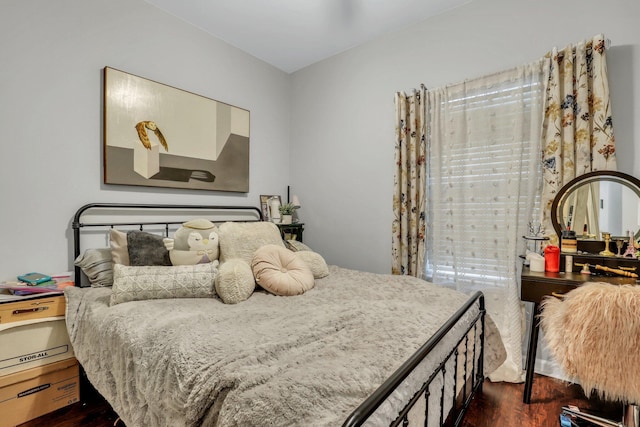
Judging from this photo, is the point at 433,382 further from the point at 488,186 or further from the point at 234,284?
the point at 488,186

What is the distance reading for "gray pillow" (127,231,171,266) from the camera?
1.97 m

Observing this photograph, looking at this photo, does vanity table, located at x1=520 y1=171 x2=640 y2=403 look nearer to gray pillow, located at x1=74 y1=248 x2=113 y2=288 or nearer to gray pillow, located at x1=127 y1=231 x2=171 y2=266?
gray pillow, located at x1=127 y1=231 x2=171 y2=266

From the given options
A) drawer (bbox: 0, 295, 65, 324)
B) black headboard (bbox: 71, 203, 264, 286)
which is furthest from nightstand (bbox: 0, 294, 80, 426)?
black headboard (bbox: 71, 203, 264, 286)

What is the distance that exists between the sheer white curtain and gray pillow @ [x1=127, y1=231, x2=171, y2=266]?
6.63ft

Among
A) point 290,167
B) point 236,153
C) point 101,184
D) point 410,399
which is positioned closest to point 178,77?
point 236,153

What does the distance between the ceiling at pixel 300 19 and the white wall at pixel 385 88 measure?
0.47 ft

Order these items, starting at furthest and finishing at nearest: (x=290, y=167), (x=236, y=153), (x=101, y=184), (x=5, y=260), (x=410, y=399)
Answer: (x=290, y=167) < (x=236, y=153) < (x=101, y=184) < (x=5, y=260) < (x=410, y=399)

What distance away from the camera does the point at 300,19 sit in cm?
266

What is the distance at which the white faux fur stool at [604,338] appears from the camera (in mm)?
1190

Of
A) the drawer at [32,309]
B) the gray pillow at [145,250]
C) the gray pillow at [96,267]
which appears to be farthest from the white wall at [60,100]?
the gray pillow at [145,250]

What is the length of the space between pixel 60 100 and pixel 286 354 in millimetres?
2193

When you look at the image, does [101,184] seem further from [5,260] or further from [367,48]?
[367,48]

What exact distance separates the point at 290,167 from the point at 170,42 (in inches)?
64.8

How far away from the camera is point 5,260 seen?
6.03 ft
